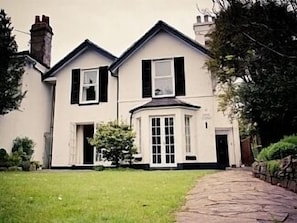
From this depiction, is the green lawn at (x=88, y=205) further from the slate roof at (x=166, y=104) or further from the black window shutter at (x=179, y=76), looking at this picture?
the black window shutter at (x=179, y=76)

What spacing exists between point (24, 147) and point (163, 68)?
296 inches

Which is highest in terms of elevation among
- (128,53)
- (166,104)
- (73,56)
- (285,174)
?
(73,56)

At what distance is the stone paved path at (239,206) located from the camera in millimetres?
3461

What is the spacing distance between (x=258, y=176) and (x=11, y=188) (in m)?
5.73

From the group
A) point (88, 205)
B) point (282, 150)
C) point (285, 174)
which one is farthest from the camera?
point (282, 150)

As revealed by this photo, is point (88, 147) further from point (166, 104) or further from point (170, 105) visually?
point (170, 105)

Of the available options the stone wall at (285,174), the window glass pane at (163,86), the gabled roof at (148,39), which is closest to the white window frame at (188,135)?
the window glass pane at (163,86)

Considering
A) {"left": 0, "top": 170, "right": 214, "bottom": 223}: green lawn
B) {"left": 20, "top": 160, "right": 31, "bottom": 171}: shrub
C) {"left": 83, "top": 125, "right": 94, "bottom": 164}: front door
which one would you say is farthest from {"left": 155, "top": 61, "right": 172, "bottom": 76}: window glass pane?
{"left": 0, "top": 170, "right": 214, "bottom": 223}: green lawn

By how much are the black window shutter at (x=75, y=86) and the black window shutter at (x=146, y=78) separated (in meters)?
3.63

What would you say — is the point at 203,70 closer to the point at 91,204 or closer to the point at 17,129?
the point at 17,129

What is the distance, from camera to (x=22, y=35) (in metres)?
2.56

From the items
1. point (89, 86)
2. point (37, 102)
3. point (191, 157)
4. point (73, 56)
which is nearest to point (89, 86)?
point (89, 86)

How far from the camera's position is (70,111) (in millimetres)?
16297

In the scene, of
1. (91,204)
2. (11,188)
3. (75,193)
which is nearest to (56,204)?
(91,204)
